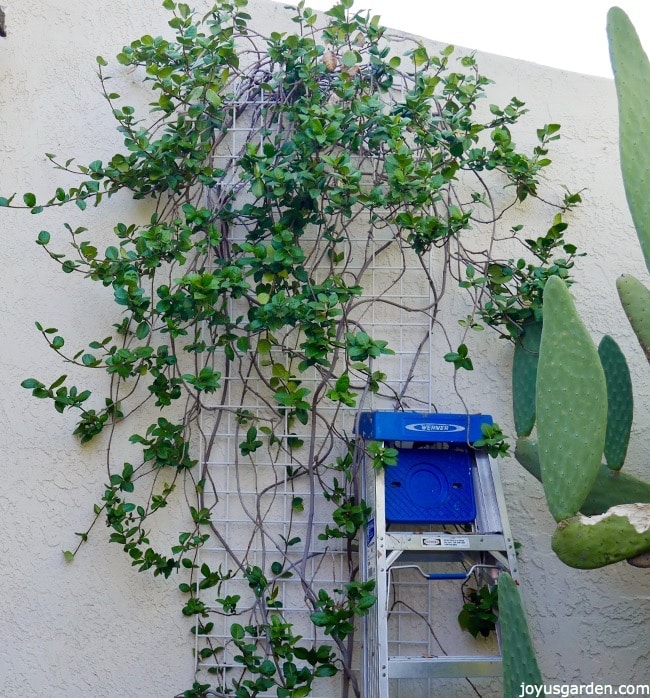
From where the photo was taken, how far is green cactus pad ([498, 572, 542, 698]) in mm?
2352

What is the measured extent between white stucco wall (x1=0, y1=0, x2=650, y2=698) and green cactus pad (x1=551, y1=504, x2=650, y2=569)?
1.04 metres

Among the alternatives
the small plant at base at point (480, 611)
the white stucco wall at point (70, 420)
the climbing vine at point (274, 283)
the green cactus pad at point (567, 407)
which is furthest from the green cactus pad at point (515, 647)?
the white stucco wall at point (70, 420)

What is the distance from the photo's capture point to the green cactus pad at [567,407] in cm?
214

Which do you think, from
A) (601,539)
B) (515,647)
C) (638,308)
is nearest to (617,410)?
(638,308)

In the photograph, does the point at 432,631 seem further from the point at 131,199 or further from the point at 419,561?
the point at 131,199

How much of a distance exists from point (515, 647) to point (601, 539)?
49 centimetres

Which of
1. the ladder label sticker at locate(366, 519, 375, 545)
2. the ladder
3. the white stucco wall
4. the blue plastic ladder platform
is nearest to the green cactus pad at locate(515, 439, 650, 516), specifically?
the ladder

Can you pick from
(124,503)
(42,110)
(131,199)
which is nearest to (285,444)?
(124,503)

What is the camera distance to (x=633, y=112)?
241cm

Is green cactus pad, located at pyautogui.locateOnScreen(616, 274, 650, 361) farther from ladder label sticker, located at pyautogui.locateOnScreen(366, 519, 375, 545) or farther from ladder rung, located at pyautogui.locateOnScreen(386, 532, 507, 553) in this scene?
ladder label sticker, located at pyautogui.locateOnScreen(366, 519, 375, 545)

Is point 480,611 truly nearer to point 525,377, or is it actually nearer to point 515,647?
point 515,647

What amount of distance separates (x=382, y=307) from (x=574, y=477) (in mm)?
1394

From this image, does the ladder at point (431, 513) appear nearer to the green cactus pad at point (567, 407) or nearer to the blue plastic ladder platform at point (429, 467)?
the blue plastic ladder platform at point (429, 467)

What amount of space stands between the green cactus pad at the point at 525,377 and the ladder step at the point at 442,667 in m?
0.78
